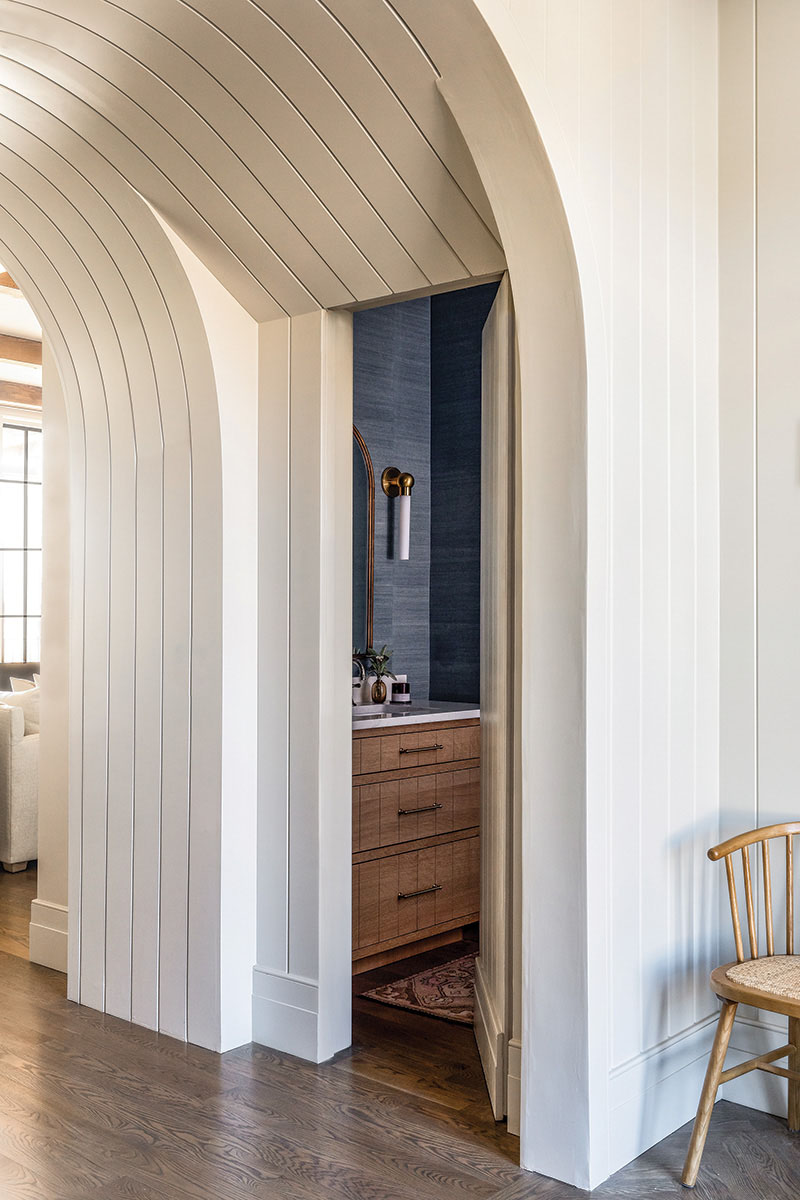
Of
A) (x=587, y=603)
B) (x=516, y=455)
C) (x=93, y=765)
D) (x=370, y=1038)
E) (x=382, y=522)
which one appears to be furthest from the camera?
(x=382, y=522)

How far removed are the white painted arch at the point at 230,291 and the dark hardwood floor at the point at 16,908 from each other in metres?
0.72

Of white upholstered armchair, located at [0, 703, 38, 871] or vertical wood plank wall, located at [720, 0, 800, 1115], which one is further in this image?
white upholstered armchair, located at [0, 703, 38, 871]

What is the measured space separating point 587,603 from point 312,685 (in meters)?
1.02

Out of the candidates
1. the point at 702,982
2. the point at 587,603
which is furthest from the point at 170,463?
the point at 702,982

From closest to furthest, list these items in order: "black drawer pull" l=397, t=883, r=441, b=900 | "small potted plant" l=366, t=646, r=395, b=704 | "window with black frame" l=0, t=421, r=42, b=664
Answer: "black drawer pull" l=397, t=883, r=441, b=900 → "small potted plant" l=366, t=646, r=395, b=704 → "window with black frame" l=0, t=421, r=42, b=664

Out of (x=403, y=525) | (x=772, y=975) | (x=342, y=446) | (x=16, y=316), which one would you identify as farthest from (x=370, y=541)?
(x=16, y=316)

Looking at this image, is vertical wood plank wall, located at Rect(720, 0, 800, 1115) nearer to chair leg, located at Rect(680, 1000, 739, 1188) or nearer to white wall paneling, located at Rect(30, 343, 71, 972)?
chair leg, located at Rect(680, 1000, 739, 1188)

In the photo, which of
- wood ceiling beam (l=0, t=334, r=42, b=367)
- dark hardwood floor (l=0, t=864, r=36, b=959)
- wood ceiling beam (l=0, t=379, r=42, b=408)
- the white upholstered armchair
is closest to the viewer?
dark hardwood floor (l=0, t=864, r=36, b=959)

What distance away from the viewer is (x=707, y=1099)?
91.0 inches

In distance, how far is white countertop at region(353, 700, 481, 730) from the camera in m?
3.81

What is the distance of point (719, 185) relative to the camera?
292 centimetres

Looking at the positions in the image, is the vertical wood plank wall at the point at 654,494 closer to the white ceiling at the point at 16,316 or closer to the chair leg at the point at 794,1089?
the chair leg at the point at 794,1089

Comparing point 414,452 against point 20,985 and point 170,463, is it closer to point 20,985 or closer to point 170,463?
point 170,463

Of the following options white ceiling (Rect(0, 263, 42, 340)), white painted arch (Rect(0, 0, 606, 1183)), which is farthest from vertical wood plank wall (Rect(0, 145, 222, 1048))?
white ceiling (Rect(0, 263, 42, 340))
